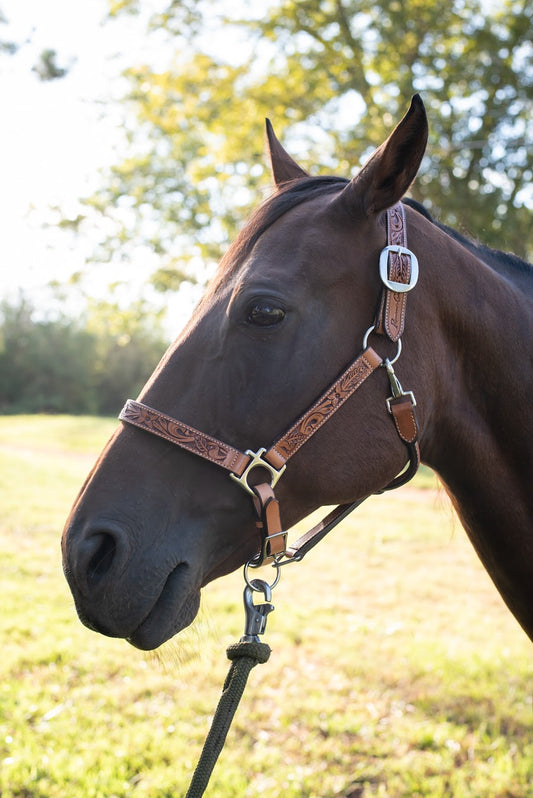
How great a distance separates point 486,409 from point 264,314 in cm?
81

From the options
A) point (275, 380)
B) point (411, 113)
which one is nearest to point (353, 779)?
point (275, 380)

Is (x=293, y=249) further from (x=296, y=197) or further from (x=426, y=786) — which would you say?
(x=426, y=786)

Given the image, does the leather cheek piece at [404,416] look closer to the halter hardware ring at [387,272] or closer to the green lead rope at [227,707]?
the halter hardware ring at [387,272]

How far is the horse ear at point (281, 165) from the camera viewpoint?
2516 millimetres

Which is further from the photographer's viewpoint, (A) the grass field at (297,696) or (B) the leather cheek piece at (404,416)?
(A) the grass field at (297,696)

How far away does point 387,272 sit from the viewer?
179 centimetres

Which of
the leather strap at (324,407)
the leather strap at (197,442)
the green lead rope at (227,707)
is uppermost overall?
the leather strap at (324,407)

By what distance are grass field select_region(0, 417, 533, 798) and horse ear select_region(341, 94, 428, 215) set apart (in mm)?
1294

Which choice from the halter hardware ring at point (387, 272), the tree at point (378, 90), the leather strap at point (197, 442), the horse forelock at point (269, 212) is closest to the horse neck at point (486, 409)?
the halter hardware ring at point (387, 272)

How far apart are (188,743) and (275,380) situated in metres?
2.83

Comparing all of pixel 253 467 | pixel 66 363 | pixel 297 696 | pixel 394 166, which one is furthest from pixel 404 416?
pixel 66 363

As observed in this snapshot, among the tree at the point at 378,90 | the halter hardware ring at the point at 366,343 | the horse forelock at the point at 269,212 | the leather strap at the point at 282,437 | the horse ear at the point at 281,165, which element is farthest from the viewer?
the tree at the point at 378,90

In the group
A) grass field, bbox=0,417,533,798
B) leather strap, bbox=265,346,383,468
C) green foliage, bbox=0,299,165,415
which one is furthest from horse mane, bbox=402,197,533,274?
green foliage, bbox=0,299,165,415

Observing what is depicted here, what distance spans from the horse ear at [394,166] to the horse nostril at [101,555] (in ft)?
3.92
